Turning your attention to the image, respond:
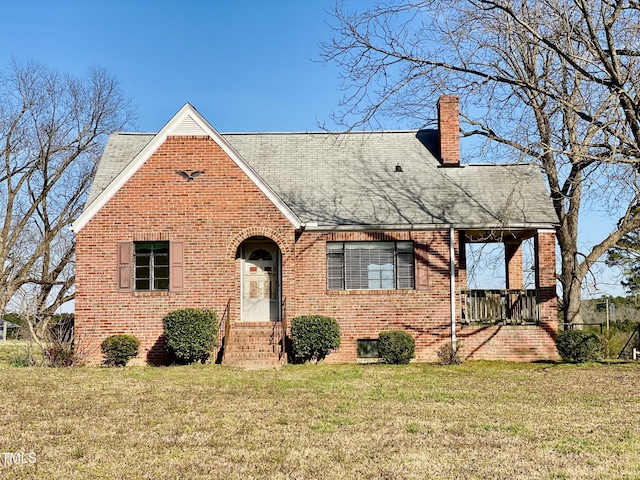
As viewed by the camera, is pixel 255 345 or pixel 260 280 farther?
pixel 260 280

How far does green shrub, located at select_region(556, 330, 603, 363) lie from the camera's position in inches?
744

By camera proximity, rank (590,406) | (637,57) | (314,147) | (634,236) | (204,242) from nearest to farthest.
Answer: (590,406)
(637,57)
(204,242)
(314,147)
(634,236)

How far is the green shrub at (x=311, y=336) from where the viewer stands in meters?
18.4

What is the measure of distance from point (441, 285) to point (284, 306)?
4219 millimetres

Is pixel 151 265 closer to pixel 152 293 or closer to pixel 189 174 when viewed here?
pixel 152 293

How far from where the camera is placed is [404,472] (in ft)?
24.5

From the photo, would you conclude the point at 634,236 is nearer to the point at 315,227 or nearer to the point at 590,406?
the point at 315,227

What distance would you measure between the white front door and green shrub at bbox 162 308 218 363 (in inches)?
76.4

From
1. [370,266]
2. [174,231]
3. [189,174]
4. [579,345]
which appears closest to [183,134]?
[189,174]

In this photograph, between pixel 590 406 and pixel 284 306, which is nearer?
pixel 590 406

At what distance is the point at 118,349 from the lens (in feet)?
59.8

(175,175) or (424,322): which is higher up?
(175,175)

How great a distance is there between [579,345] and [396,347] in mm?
4692

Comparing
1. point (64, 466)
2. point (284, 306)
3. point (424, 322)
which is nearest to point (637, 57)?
point (424, 322)
